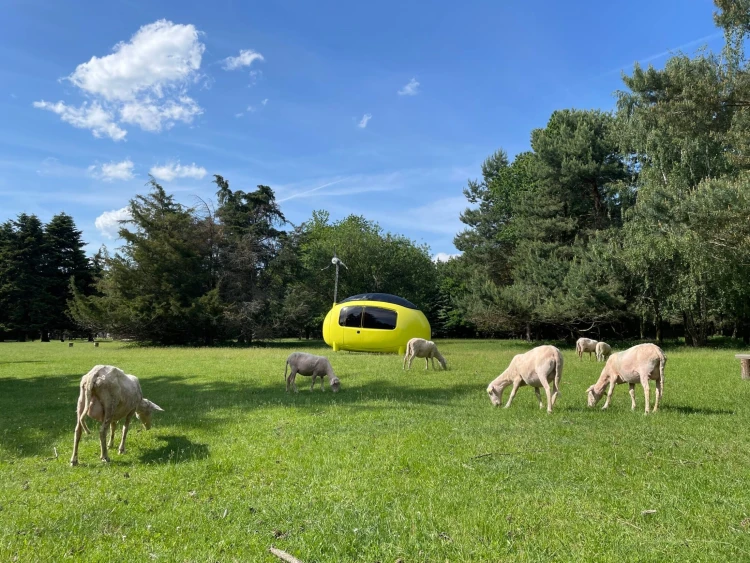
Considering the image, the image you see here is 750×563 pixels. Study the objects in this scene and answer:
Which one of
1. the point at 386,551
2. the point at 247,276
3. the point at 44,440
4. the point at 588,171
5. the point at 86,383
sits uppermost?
the point at 588,171

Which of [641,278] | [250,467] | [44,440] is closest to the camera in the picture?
[250,467]

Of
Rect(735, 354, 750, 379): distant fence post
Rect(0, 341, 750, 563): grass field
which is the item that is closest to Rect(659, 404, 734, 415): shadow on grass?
Rect(0, 341, 750, 563): grass field

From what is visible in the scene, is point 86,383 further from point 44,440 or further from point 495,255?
point 495,255

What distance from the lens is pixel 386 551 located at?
4227 mm

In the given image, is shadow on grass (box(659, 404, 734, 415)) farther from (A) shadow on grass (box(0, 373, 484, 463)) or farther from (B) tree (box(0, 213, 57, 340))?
(B) tree (box(0, 213, 57, 340))

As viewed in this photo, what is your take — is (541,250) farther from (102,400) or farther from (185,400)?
(102,400)

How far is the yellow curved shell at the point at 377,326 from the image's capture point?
88.7ft

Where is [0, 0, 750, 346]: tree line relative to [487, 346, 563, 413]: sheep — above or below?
above

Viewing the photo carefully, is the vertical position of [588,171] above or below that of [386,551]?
above

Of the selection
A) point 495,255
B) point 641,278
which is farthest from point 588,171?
point 495,255

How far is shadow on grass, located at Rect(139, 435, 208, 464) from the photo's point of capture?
738 centimetres

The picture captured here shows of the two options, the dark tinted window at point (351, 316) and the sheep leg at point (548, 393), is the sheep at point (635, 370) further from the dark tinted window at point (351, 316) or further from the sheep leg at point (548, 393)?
the dark tinted window at point (351, 316)

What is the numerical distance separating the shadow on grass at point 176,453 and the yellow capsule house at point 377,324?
1898 centimetres

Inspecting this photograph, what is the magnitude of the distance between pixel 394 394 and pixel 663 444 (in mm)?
7399
